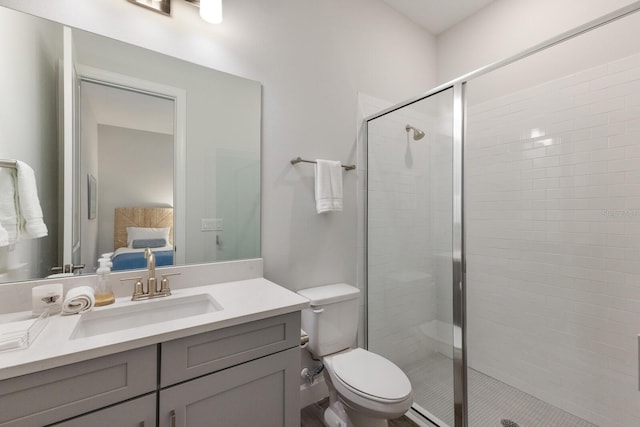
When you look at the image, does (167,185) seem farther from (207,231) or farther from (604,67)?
(604,67)

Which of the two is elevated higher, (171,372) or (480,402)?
(171,372)

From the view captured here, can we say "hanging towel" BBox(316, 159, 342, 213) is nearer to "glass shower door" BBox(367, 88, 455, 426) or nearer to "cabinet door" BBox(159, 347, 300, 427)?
"glass shower door" BBox(367, 88, 455, 426)

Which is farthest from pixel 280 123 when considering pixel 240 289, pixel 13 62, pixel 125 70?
pixel 13 62

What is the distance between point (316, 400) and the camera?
1824 mm

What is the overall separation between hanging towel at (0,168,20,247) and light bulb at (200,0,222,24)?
1024mm

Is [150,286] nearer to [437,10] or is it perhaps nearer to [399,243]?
[399,243]

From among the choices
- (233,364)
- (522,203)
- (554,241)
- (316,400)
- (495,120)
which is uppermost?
(495,120)

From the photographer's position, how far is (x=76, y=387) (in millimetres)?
768

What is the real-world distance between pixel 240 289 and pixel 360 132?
135 centimetres

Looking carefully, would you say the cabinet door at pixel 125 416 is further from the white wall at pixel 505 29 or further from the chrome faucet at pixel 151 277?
the white wall at pixel 505 29

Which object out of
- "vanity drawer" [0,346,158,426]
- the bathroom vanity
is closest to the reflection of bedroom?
the bathroom vanity

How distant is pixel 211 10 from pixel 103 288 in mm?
1323

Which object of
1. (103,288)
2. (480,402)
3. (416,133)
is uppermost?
(416,133)

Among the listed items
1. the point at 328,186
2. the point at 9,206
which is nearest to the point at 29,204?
the point at 9,206
